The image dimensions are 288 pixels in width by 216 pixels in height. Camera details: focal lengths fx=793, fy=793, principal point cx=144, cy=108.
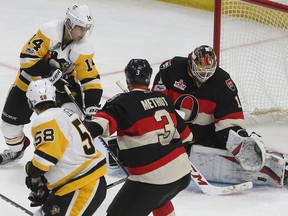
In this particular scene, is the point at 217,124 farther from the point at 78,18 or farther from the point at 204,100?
the point at 78,18

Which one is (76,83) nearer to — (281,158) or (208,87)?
(208,87)

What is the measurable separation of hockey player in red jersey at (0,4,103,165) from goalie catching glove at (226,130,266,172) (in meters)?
0.78

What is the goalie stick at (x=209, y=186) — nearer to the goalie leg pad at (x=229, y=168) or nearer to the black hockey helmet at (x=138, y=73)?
the goalie leg pad at (x=229, y=168)

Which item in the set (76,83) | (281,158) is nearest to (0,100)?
(76,83)

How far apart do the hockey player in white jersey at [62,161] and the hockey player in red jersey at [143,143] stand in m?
0.12

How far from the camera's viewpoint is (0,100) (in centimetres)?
588

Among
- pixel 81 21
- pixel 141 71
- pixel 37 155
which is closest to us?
pixel 37 155

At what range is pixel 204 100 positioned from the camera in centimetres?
441

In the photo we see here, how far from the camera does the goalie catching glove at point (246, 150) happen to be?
433cm

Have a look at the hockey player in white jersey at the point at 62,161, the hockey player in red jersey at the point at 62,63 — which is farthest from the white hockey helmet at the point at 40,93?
the hockey player in red jersey at the point at 62,63

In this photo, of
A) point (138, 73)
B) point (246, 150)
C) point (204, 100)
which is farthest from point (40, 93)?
point (246, 150)

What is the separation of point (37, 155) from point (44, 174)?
0.51 ft

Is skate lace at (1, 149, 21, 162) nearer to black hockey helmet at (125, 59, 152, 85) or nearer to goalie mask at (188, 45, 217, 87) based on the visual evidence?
goalie mask at (188, 45, 217, 87)

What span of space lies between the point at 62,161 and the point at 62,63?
1.24 m
